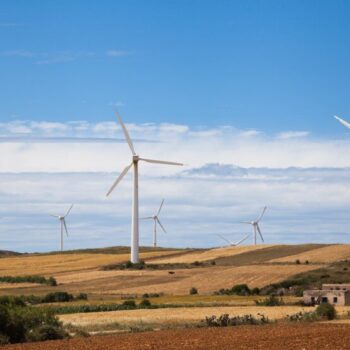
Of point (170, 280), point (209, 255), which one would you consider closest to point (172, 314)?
point (170, 280)

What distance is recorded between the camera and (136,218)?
119 metres

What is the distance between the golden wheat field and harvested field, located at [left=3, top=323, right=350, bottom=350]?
36.7 feet

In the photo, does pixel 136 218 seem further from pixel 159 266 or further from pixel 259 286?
pixel 259 286

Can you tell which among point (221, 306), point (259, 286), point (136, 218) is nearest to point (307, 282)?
point (259, 286)

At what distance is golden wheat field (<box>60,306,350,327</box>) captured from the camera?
58.8 m

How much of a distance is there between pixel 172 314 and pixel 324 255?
60853 mm

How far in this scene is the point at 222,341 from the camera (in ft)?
130

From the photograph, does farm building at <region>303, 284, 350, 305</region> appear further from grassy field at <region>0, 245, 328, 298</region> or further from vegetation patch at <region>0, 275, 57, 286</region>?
vegetation patch at <region>0, 275, 57, 286</region>

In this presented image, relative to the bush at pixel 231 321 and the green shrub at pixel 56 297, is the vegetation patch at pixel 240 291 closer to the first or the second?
the green shrub at pixel 56 297

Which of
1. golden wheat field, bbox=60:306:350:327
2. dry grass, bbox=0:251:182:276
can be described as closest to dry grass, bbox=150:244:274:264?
dry grass, bbox=0:251:182:276

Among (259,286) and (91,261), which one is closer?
(259,286)

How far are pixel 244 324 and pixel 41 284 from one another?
5888 centimetres

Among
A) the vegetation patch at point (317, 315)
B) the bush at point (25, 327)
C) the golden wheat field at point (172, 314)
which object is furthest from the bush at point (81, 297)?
the bush at point (25, 327)

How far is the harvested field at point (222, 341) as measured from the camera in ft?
119
